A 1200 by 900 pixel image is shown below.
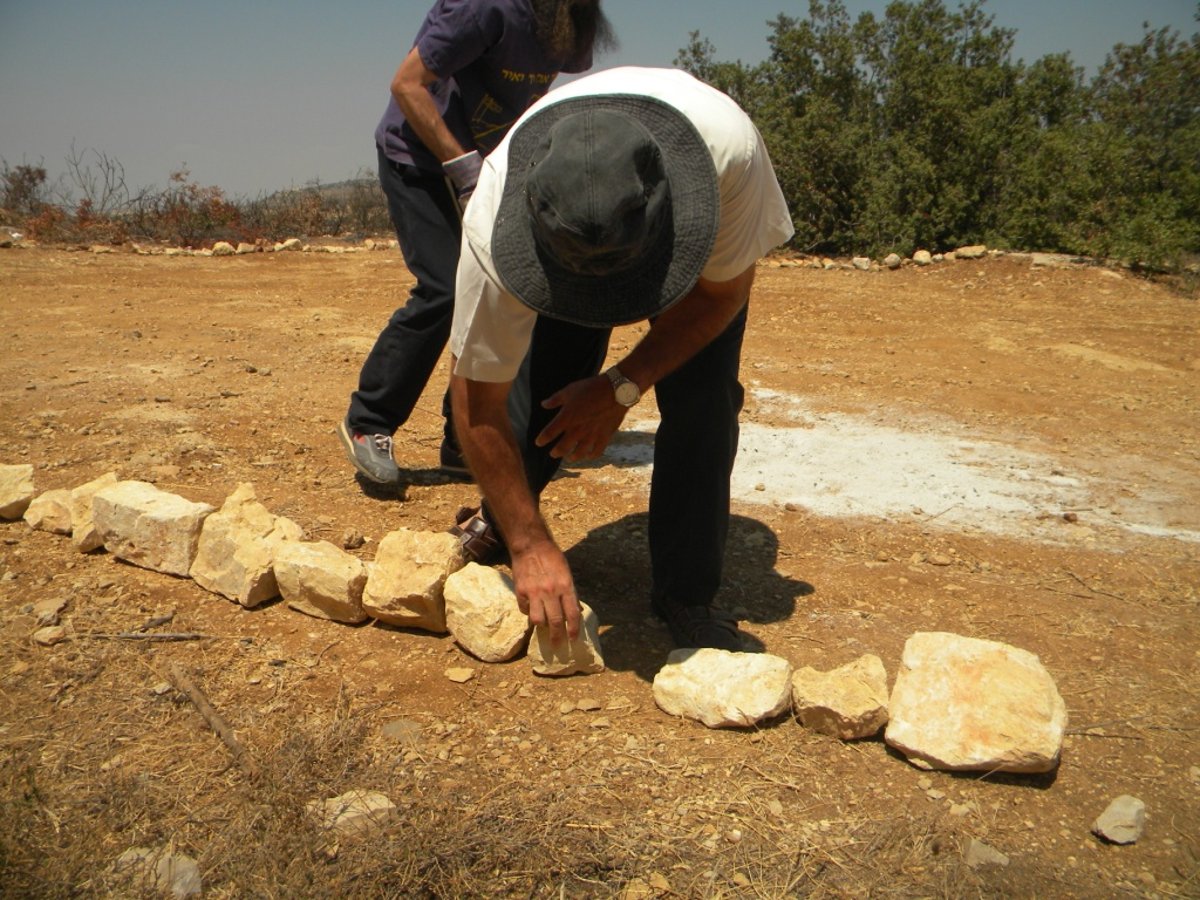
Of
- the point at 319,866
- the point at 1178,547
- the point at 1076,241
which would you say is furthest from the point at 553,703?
the point at 1076,241

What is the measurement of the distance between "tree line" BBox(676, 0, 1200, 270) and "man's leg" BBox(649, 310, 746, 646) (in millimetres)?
7203

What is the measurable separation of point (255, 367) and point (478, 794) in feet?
12.7

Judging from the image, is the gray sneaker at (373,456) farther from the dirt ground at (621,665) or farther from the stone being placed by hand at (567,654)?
the stone being placed by hand at (567,654)

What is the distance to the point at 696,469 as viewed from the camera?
101 inches

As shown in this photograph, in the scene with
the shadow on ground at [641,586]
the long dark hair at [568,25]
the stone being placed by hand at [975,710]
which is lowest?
the shadow on ground at [641,586]

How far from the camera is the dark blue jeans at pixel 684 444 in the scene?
98.3 inches

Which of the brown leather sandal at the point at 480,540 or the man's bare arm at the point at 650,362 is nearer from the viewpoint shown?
the man's bare arm at the point at 650,362

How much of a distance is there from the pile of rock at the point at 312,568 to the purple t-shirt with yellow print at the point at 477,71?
138 cm

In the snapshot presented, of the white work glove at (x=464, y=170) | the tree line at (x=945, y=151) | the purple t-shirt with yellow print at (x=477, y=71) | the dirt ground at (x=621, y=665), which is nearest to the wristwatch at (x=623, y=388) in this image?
the dirt ground at (x=621, y=665)

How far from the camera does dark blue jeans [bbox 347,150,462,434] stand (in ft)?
11.4

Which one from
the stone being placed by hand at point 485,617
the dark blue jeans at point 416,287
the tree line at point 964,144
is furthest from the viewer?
the tree line at point 964,144

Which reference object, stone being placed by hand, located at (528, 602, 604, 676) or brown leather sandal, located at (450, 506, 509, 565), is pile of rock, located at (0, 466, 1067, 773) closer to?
stone being placed by hand, located at (528, 602, 604, 676)

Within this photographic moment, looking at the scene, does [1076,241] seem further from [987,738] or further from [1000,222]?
[987,738]

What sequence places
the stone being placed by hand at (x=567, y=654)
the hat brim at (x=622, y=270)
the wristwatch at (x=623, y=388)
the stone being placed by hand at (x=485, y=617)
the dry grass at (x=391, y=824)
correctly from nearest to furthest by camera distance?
the dry grass at (x=391, y=824)
the hat brim at (x=622, y=270)
the wristwatch at (x=623, y=388)
the stone being placed by hand at (x=567, y=654)
the stone being placed by hand at (x=485, y=617)
